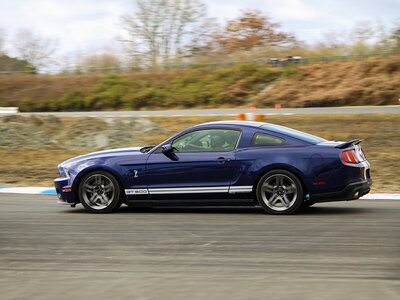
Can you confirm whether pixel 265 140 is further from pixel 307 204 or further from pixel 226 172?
pixel 307 204

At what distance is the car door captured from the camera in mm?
8828

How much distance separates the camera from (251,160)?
8.71 metres

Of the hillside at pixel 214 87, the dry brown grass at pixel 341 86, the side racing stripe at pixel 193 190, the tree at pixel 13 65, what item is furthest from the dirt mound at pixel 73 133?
the tree at pixel 13 65

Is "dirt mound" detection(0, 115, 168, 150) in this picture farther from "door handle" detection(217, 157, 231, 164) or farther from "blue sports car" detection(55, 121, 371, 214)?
"door handle" detection(217, 157, 231, 164)

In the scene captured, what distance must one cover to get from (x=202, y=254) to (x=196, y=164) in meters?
2.88

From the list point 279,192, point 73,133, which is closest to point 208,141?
point 279,192

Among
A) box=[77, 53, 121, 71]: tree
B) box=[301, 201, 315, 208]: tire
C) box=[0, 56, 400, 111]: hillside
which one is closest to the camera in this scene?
box=[301, 201, 315, 208]: tire

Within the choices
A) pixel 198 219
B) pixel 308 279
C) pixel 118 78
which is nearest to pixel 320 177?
pixel 198 219

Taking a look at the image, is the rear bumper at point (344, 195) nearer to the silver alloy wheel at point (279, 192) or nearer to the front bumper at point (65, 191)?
the silver alloy wheel at point (279, 192)

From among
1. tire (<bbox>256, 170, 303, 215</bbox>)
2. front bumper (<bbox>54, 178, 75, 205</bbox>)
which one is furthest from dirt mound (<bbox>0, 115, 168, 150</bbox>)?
tire (<bbox>256, 170, 303, 215</bbox>)

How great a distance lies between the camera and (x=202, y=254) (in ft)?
20.2

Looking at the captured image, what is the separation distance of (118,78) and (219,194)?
41.1 m

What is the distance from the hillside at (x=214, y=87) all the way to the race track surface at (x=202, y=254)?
26.5 metres

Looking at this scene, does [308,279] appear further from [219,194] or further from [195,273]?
[219,194]
